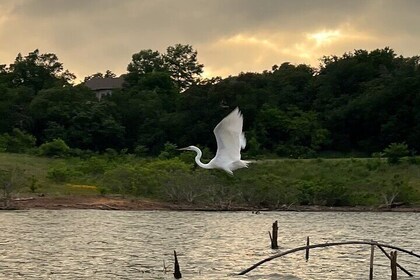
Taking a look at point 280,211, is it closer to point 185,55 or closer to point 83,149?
point 83,149

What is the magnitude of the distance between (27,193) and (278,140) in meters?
37.5

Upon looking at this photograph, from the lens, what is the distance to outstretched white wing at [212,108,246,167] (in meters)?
25.8

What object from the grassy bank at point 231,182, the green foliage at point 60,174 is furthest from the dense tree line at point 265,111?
the green foliage at point 60,174

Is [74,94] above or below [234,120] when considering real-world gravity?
above

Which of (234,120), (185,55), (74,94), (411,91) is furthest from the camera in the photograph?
(185,55)

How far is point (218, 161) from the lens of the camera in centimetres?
2694

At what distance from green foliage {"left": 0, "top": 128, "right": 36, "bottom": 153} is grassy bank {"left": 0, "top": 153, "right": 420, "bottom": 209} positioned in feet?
46.1

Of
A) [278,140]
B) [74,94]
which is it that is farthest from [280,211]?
[74,94]

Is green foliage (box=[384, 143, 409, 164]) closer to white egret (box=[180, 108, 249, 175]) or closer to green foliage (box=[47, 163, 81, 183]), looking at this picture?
green foliage (box=[47, 163, 81, 183])

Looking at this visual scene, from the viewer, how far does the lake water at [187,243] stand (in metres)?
26.9

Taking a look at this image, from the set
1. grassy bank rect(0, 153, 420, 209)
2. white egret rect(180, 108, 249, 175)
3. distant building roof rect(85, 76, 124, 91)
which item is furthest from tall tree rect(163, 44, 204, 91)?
white egret rect(180, 108, 249, 175)

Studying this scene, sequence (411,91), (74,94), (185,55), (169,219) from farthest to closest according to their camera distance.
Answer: (185,55)
(74,94)
(411,91)
(169,219)

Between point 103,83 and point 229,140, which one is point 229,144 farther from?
point 103,83

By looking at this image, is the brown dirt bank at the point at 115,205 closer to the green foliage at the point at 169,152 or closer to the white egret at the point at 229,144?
the green foliage at the point at 169,152
